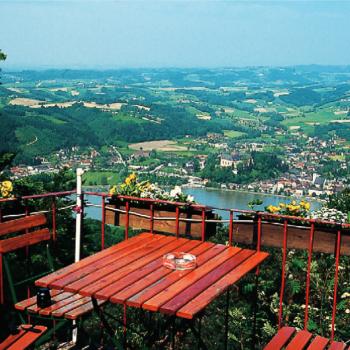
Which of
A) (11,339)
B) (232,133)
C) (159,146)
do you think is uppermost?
(11,339)

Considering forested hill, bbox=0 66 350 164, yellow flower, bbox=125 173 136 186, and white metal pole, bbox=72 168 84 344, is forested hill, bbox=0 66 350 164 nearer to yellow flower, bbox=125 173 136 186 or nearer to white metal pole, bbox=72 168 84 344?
yellow flower, bbox=125 173 136 186

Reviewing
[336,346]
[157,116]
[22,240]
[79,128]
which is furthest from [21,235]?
[157,116]

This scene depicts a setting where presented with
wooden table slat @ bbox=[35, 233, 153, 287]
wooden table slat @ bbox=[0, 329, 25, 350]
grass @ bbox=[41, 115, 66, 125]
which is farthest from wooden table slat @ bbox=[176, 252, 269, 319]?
grass @ bbox=[41, 115, 66, 125]

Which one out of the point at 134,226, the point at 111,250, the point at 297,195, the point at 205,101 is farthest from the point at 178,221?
the point at 205,101

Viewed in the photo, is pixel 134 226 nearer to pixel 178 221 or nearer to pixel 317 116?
pixel 178 221

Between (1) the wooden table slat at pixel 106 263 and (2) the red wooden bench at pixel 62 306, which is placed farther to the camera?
(2) the red wooden bench at pixel 62 306

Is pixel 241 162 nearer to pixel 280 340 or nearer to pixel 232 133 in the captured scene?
pixel 232 133

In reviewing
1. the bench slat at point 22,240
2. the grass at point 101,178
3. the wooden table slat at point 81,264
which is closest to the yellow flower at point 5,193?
the bench slat at point 22,240

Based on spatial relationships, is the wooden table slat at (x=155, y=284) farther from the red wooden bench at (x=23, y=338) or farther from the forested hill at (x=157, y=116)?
the forested hill at (x=157, y=116)
